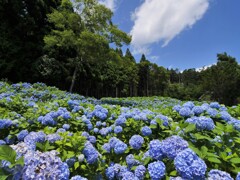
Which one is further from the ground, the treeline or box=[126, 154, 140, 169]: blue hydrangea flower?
the treeline

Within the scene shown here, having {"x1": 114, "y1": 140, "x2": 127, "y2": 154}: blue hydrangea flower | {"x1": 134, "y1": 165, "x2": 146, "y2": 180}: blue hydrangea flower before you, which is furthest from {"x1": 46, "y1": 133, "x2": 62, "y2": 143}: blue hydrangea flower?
{"x1": 134, "y1": 165, "x2": 146, "y2": 180}: blue hydrangea flower

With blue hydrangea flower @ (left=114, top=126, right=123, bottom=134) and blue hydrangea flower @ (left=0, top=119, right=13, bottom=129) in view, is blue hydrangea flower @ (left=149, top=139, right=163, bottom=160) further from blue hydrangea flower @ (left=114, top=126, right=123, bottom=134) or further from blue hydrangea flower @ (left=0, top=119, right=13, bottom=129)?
blue hydrangea flower @ (left=0, top=119, right=13, bottom=129)

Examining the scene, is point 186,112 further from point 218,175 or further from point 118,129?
point 218,175

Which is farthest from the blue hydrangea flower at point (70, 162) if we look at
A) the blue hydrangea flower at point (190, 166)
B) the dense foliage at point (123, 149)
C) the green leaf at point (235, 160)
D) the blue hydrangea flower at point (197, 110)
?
the blue hydrangea flower at point (197, 110)

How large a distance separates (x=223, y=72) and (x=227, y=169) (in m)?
27.1

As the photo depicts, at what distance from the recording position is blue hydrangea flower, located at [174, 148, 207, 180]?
3.79ft

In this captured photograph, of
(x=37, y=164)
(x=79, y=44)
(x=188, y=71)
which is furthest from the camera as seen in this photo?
(x=188, y=71)

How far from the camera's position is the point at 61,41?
12906 mm

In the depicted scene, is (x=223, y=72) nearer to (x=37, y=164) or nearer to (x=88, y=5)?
(x=88, y=5)

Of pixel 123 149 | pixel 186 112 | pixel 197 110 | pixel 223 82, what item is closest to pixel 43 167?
pixel 123 149

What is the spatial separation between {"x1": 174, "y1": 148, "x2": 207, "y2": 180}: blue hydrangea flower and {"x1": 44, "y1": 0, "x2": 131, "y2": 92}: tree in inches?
420

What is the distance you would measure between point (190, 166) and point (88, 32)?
1107 centimetres

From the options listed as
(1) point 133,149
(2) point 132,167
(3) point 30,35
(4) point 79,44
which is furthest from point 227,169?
(3) point 30,35

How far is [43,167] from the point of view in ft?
4.13
